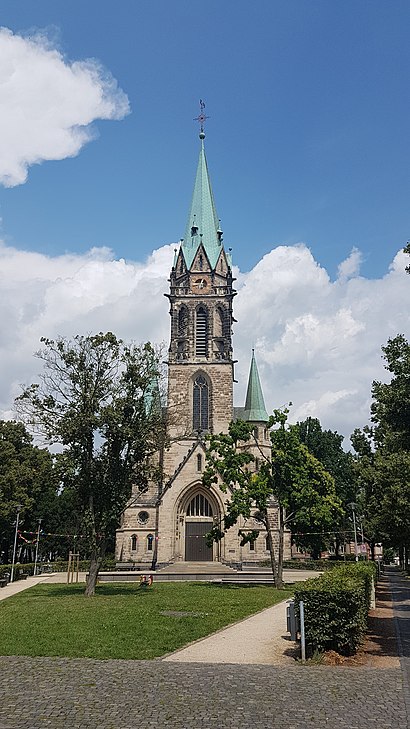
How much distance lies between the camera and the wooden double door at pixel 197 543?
50.3m

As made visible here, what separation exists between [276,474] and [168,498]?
20292 mm

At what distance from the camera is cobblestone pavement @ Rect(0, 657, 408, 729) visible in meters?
7.55

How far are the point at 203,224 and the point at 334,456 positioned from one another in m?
28.0

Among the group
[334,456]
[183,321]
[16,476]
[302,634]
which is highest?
[183,321]

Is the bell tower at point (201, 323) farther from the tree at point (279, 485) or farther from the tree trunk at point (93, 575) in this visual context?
the tree trunk at point (93, 575)

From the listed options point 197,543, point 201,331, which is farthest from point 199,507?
point 201,331

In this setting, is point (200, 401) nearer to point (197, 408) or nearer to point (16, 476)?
point (197, 408)

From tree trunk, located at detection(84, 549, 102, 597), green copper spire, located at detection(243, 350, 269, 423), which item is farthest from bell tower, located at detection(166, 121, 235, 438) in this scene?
tree trunk, located at detection(84, 549, 102, 597)

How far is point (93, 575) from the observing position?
1007 inches

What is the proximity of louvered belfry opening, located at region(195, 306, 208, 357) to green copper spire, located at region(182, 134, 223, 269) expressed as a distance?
5.00 m

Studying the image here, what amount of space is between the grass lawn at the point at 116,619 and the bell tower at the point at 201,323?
27.1 m

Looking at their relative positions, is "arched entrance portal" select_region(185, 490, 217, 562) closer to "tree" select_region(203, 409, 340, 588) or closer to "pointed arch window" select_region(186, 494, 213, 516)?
"pointed arch window" select_region(186, 494, 213, 516)

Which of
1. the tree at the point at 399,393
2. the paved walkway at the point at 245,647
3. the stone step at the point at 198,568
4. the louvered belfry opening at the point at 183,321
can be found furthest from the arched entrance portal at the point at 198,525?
the tree at the point at 399,393

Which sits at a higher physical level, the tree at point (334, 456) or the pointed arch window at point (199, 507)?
the tree at point (334, 456)
